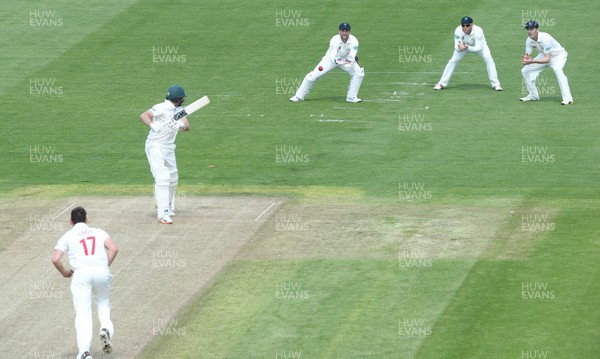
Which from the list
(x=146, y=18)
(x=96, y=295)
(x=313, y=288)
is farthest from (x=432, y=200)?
(x=146, y=18)

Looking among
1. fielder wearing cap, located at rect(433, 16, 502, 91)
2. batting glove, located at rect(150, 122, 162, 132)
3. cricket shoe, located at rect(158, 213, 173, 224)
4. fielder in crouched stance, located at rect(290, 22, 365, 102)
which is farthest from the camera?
fielder wearing cap, located at rect(433, 16, 502, 91)

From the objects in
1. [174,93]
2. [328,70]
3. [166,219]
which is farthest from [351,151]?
[166,219]

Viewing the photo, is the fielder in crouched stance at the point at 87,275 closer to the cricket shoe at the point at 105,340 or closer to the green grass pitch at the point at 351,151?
the cricket shoe at the point at 105,340

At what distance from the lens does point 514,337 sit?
18.6 metres

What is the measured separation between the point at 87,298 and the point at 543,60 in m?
18.0

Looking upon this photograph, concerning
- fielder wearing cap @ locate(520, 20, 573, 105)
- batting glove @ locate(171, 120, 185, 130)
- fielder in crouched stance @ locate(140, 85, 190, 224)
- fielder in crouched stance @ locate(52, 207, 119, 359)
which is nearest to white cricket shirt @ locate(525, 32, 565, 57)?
fielder wearing cap @ locate(520, 20, 573, 105)

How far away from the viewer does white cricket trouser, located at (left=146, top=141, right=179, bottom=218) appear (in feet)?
78.9

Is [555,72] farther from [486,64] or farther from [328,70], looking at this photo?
[328,70]

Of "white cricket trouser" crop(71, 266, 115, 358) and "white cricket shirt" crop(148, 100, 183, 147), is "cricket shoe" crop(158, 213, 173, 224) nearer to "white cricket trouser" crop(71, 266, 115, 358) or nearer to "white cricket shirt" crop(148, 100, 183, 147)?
"white cricket shirt" crop(148, 100, 183, 147)

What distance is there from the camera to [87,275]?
58.1 ft

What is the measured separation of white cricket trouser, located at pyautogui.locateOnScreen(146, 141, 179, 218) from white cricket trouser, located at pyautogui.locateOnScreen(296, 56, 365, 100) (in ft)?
31.1

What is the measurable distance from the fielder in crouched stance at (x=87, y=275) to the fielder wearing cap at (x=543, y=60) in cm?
1721

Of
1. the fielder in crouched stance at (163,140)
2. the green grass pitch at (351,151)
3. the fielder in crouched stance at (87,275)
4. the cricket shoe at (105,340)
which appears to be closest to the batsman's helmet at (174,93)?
the fielder in crouched stance at (163,140)

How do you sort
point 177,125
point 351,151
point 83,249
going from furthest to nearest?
→ point 351,151, point 177,125, point 83,249
